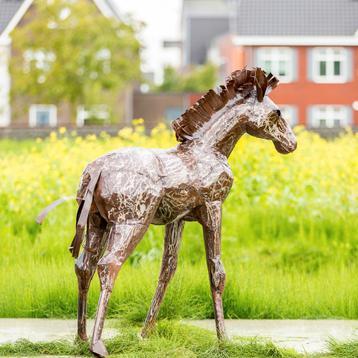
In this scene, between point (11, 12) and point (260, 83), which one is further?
point (11, 12)

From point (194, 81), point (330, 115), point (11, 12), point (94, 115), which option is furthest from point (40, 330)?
point (194, 81)

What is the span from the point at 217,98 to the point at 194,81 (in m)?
52.8

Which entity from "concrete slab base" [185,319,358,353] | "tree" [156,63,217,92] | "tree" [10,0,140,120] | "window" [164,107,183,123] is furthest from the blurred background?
"concrete slab base" [185,319,358,353]

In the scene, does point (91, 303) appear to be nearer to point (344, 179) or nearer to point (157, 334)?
point (157, 334)

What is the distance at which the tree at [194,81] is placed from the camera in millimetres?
57125

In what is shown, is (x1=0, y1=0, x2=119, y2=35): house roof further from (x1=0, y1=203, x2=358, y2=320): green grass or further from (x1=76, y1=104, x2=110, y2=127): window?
(x1=0, y1=203, x2=358, y2=320): green grass

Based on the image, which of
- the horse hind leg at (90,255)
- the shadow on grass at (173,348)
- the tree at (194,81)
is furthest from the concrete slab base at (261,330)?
the tree at (194,81)

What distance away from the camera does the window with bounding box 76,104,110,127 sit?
36.7 meters

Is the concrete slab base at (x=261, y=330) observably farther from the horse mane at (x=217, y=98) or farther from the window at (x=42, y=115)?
the window at (x=42, y=115)

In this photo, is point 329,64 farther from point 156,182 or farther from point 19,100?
point 156,182

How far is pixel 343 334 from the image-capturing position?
20.0 ft

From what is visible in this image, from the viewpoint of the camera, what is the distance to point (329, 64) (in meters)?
37.8

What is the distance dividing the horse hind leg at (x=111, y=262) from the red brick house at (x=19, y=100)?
1199 inches

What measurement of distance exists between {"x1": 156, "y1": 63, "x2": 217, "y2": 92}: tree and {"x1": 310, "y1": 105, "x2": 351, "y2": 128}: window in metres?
17.8
